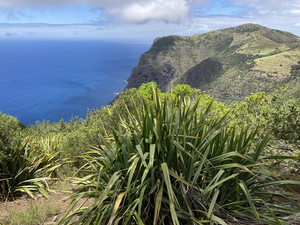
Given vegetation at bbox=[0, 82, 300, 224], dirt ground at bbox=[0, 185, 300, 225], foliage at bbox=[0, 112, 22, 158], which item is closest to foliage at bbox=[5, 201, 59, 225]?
dirt ground at bbox=[0, 185, 300, 225]

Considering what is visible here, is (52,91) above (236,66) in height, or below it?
below

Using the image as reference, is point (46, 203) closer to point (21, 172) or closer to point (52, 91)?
point (21, 172)

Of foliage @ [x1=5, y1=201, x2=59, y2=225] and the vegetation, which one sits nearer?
the vegetation

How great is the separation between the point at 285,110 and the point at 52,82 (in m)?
157

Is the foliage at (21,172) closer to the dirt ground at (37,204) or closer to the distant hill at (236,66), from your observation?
the dirt ground at (37,204)

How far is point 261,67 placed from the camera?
109062mm

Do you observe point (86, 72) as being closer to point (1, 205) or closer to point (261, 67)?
point (261, 67)

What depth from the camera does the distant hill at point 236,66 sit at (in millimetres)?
Answer: 93956

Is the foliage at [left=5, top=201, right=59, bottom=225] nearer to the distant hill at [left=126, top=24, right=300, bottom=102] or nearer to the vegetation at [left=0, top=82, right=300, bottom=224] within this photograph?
the vegetation at [left=0, top=82, right=300, bottom=224]

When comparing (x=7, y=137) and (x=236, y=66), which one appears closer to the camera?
(x=7, y=137)

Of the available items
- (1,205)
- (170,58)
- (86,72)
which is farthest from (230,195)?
(170,58)

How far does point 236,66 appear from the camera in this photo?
5044 inches

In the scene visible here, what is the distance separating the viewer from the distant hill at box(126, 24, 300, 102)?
94.0 m

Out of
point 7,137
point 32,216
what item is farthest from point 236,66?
point 32,216
